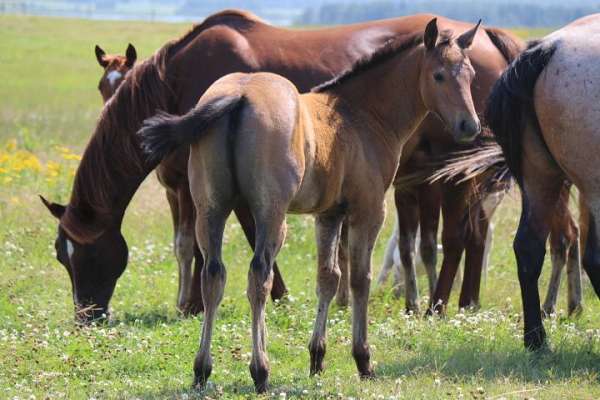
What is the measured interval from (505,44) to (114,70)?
4.18 m

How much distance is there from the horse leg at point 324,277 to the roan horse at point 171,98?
2487 millimetres

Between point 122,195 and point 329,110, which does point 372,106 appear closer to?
point 329,110

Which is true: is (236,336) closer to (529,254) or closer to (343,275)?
(343,275)

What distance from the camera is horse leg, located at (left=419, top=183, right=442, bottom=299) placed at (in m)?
9.63

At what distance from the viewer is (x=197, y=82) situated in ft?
31.5

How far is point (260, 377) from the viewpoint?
5.95 m

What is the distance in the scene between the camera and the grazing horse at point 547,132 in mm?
6844

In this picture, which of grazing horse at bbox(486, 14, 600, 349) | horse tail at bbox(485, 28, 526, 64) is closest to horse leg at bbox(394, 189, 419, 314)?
horse tail at bbox(485, 28, 526, 64)

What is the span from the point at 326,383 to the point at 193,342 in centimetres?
168

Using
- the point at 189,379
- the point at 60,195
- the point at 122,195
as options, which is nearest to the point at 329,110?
the point at 189,379

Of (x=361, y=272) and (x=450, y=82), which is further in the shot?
(x=450, y=82)

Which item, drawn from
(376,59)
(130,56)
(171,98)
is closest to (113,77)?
(130,56)

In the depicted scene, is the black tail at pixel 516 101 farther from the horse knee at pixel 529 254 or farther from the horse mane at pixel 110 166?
the horse mane at pixel 110 166

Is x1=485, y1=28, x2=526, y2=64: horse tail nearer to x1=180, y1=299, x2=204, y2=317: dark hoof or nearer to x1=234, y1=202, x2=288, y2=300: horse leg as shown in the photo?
x1=234, y1=202, x2=288, y2=300: horse leg
